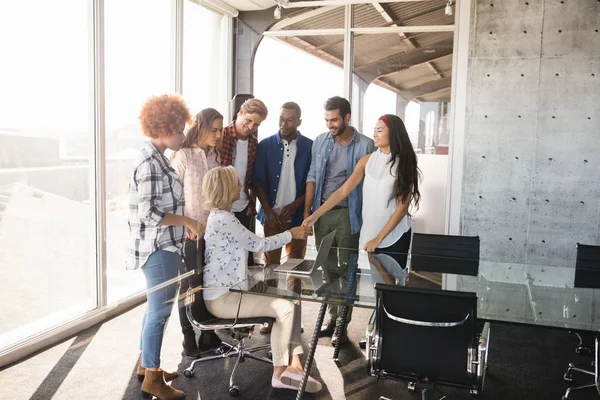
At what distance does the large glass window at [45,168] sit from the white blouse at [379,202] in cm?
233

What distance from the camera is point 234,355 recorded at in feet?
14.2

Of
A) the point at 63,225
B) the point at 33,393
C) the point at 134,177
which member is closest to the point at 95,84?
the point at 63,225

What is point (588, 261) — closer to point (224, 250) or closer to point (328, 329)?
point (328, 329)

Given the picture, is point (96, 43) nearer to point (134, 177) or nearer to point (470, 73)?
point (134, 177)

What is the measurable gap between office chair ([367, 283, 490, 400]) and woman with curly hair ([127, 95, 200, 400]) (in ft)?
4.18

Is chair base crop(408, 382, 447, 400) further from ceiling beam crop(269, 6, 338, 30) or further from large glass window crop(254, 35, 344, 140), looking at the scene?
ceiling beam crop(269, 6, 338, 30)

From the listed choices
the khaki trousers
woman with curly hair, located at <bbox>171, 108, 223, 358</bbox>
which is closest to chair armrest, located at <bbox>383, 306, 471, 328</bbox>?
the khaki trousers

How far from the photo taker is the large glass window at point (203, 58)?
6.68 metres

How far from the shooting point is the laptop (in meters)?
3.46

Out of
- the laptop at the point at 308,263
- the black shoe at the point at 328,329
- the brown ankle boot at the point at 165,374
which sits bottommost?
the brown ankle boot at the point at 165,374

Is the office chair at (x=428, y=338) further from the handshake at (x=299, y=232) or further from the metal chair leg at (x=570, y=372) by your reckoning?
the metal chair leg at (x=570, y=372)

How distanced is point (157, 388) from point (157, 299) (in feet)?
1.72

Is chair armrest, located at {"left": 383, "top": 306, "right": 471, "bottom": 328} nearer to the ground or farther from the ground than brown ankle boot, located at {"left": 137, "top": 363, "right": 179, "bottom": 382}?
farther from the ground

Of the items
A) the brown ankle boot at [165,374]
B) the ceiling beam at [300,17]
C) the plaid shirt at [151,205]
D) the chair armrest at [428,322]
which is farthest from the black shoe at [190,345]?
the ceiling beam at [300,17]
